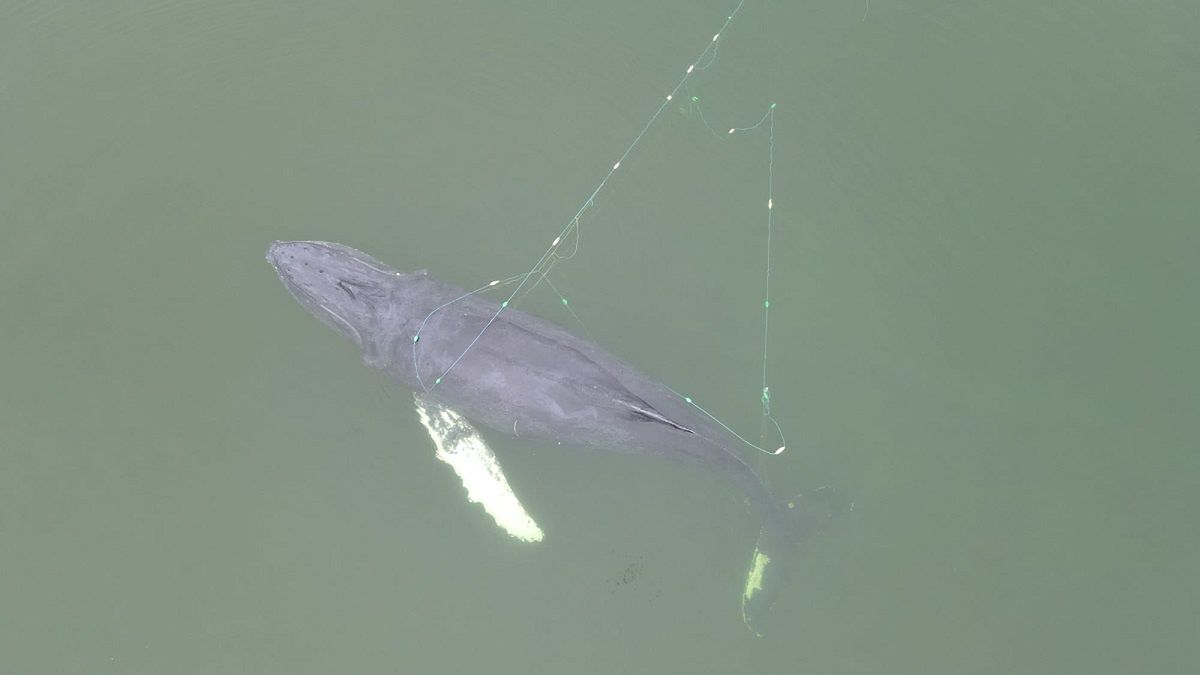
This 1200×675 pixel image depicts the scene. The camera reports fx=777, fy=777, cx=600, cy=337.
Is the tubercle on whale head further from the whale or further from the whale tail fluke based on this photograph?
the whale tail fluke

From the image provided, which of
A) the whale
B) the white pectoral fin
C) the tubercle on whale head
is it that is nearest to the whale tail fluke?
the whale

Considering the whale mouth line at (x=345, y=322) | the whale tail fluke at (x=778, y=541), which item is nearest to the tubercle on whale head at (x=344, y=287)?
the whale mouth line at (x=345, y=322)

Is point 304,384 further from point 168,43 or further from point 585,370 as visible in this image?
point 168,43

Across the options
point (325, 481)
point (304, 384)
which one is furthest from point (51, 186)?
point (325, 481)

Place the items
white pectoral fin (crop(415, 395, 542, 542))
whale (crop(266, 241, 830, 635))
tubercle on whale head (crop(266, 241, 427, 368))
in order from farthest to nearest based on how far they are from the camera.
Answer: tubercle on whale head (crop(266, 241, 427, 368)) → white pectoral fin (crop(415, 395, 542, 542)) → whale (crop(266, 241, 830, 635))

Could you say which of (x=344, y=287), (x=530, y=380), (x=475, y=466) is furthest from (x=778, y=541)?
(x=344, y=287)
